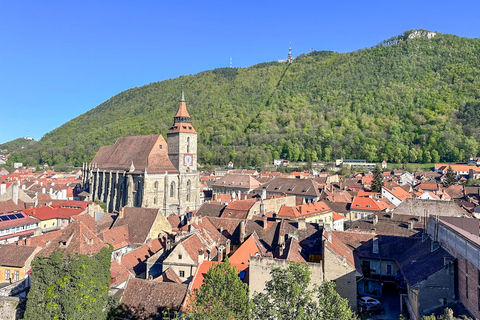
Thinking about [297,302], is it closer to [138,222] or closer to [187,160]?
[138,222]

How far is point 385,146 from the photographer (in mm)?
152125

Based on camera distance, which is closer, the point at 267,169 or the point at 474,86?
the point at 267,169

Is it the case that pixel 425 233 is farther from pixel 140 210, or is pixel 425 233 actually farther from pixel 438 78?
pixel 438 78

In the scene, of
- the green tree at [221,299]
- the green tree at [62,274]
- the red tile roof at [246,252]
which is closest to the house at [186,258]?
the red tile roof at [246,252]

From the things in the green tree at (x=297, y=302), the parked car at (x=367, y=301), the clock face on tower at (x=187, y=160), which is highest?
the clock face on tower at (x=187, y=160)

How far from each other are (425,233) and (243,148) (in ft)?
460

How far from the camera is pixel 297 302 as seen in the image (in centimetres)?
1347

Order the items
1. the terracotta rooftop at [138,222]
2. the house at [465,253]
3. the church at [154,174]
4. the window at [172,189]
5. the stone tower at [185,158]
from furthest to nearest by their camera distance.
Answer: the stone tower at [185,158]
the window at [172,189]
the church at [154,174]
the terracotta rooftop at [138,222]
the house at [465,253]

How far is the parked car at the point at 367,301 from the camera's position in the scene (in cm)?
2400

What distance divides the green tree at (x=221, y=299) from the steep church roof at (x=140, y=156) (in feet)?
143

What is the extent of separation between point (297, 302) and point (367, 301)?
532 inches

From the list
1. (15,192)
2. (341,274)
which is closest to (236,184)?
(15,192)

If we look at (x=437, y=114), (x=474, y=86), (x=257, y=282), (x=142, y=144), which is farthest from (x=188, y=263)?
(x=474, y=86)

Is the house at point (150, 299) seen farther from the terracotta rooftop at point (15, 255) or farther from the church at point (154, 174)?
the church at point (154, 174)
